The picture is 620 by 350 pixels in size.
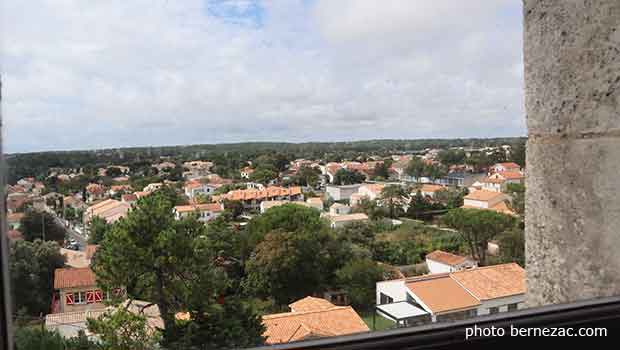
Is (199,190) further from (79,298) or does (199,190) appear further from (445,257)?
(445,257)

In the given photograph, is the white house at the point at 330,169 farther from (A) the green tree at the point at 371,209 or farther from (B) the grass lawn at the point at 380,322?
(B) the grass lawn at the point at 380,322

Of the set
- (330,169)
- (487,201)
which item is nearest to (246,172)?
(330,169)

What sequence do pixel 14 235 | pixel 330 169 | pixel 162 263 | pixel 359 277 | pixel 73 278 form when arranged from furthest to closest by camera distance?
pixel 330 169 → pixel 359 277 → pixel 162 263 → pixel 73 278 → pixel 14 235

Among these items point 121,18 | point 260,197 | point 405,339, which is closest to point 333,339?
point 405,339

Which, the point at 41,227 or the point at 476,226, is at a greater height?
the point at 41,227

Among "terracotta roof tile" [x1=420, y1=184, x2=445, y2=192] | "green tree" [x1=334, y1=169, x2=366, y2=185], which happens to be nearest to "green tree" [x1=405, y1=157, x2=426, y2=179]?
"terracotta roof tile" [x1=420, y1=184, x2=445, y2=192]

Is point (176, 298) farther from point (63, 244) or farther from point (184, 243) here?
point (63, 244)
